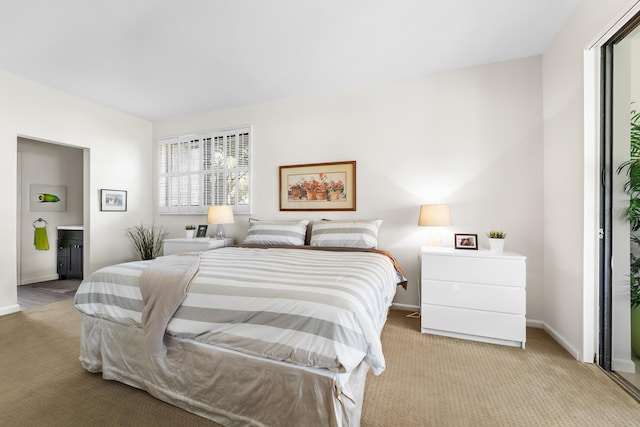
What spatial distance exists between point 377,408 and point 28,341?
295cm

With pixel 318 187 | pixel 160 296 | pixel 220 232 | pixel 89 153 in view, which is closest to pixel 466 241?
pixel 318 187

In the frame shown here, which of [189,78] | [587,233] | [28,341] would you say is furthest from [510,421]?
[189,78]

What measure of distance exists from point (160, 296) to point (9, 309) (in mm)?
3087

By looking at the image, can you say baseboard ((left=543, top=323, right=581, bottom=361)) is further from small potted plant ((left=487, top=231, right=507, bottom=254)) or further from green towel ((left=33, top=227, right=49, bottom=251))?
green towel ((left=33, top=227, right=49, bottom=251))

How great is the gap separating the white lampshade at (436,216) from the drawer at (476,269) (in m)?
0.37

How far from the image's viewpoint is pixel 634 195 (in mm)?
1820

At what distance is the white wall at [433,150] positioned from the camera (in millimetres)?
2789

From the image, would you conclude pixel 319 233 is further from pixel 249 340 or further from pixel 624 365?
pixel 624 365

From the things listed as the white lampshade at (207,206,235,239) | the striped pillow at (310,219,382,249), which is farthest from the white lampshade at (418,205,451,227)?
the white lampshade at (207,206,235,239)

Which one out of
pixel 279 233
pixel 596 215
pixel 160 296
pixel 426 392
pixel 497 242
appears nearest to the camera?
pixel 160 296

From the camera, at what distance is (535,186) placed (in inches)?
108

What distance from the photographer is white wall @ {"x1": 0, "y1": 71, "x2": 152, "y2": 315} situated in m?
3.12

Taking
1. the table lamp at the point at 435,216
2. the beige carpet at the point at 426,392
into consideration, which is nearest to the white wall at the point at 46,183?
the beige carpet at the point at 426,392

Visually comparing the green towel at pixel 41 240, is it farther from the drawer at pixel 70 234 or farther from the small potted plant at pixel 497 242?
the small potted plant at pixel 497 242
